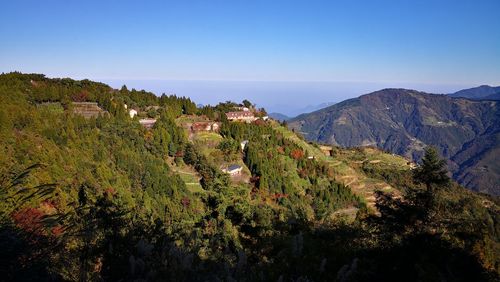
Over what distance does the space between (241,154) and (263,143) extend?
13.4ft

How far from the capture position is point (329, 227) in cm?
1453

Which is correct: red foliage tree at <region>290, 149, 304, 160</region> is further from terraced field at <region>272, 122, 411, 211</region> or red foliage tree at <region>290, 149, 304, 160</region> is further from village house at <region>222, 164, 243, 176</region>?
village house at <region>222, 164, 243, 176</region>

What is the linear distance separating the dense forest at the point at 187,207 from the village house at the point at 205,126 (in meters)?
1.44

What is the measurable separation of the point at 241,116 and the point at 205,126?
11.0 meters

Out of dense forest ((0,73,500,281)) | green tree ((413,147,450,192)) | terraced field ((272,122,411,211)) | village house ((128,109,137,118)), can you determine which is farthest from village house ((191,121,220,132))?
green tree ((413,147,450,192))

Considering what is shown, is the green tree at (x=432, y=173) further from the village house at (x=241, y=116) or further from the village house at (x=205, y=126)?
the village house at (x=241, y=116)

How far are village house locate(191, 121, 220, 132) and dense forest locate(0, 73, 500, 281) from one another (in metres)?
1.44

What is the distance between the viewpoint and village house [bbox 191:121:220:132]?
48513 millimetres

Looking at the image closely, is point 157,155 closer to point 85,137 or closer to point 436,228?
point 85,137

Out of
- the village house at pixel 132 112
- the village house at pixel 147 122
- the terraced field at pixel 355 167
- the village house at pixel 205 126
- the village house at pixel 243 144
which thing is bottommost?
the terraced field at pixel 355 167

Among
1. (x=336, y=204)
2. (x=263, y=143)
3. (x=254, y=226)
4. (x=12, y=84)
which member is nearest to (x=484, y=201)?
(x=336, y=204)

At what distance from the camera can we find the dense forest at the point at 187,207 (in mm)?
4875

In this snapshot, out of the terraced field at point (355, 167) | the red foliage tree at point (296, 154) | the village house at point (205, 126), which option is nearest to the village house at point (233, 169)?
the village house at point (205, 126)

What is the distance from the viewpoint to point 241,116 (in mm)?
58938
